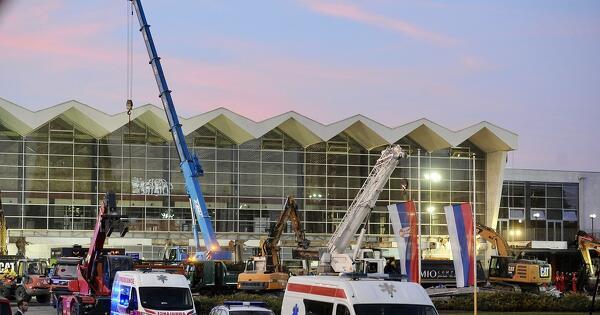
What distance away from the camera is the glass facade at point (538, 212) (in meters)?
92.9

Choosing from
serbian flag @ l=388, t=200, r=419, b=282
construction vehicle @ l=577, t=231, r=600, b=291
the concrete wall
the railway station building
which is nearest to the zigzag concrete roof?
the railway station building

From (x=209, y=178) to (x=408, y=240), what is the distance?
1970 inches

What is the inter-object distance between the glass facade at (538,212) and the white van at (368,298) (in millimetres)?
75918

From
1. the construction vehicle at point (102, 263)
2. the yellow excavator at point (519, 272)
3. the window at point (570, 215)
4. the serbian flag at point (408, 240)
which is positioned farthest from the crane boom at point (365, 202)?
the window at point (570, 215)

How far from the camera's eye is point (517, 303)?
40.4 m

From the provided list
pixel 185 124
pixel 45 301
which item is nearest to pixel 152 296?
pixel 45 301

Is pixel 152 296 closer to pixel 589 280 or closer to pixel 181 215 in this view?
pixel 589 280

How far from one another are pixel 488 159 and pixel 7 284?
5511 cm

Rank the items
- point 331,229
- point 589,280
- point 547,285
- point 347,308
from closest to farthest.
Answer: point 347,308
point 547,285
point 589,280
point 331,229

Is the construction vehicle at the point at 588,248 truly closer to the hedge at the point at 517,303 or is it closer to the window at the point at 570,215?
the hedge at the point at 517,303

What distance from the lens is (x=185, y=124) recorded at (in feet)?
273

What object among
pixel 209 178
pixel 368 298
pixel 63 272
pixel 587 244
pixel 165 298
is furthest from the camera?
pixel 209 178

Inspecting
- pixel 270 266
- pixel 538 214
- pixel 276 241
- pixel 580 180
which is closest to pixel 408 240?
pixel 270 266

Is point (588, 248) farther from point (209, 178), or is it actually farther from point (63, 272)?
point (209, 178)
